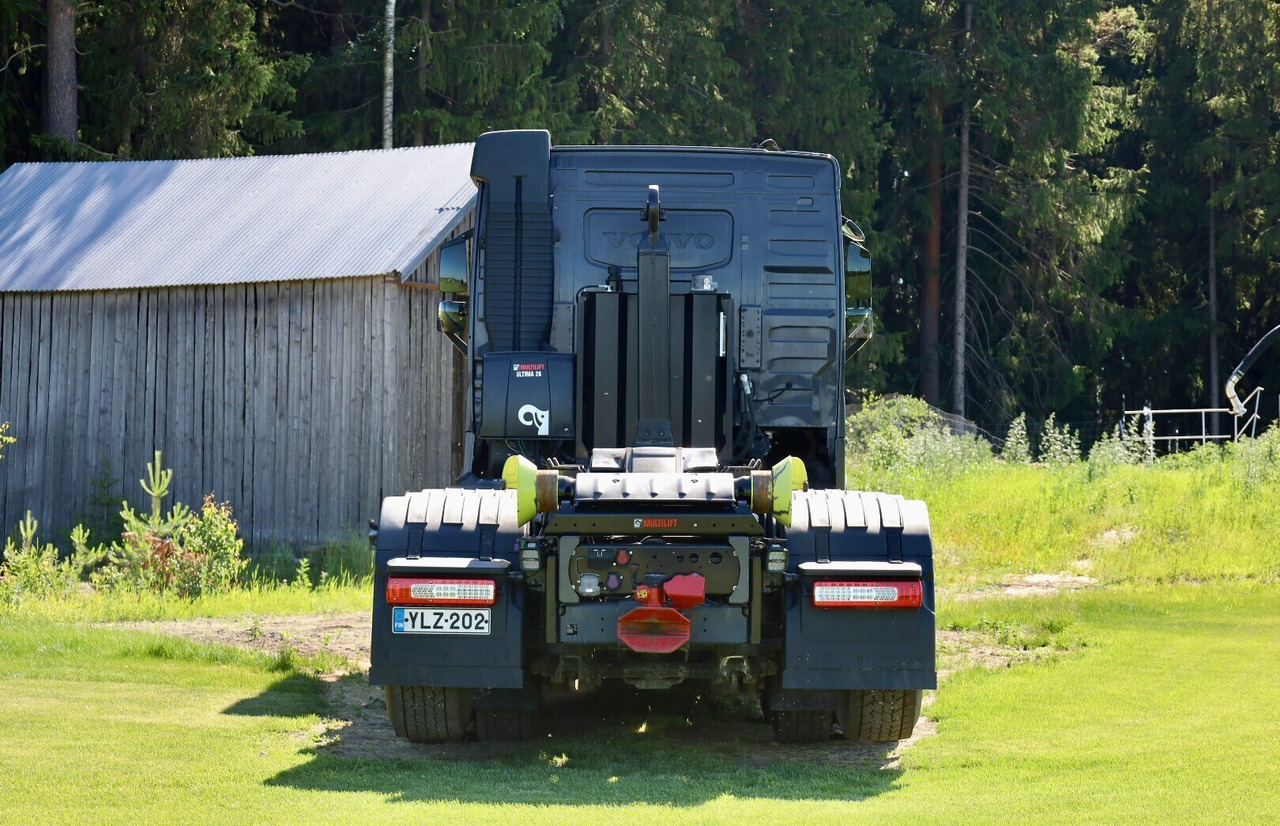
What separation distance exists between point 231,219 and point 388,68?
40.8 feet

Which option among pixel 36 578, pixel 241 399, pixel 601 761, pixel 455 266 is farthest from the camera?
pixel 241 399

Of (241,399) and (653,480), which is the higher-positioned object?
(241,399)

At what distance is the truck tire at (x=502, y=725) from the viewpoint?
8.43 metres

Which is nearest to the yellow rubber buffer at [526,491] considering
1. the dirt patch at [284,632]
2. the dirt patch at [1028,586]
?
the dirt patch at [284,632]

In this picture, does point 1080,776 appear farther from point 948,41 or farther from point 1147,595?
point 948,41

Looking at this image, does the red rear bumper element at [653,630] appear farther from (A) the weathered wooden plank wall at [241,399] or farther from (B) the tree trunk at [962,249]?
(B) the tree trunk at [962,249]

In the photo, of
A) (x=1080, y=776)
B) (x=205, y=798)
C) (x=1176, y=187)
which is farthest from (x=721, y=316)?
(x=1176, y=187)

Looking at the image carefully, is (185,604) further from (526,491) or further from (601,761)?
(526,491)

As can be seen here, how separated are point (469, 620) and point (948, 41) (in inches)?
1399

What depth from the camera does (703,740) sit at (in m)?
8.71

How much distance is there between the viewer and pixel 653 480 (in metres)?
7.50

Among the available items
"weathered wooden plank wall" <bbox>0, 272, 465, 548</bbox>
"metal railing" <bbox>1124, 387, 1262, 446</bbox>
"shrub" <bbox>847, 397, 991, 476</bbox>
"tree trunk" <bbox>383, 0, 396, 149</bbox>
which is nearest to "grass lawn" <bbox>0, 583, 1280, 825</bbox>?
"weathered wooden plank wall" <bbox>0, 272, 465, 548</bbox>

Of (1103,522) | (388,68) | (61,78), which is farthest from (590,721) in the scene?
(388,68)

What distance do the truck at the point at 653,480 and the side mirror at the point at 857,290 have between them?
0.02 meters
